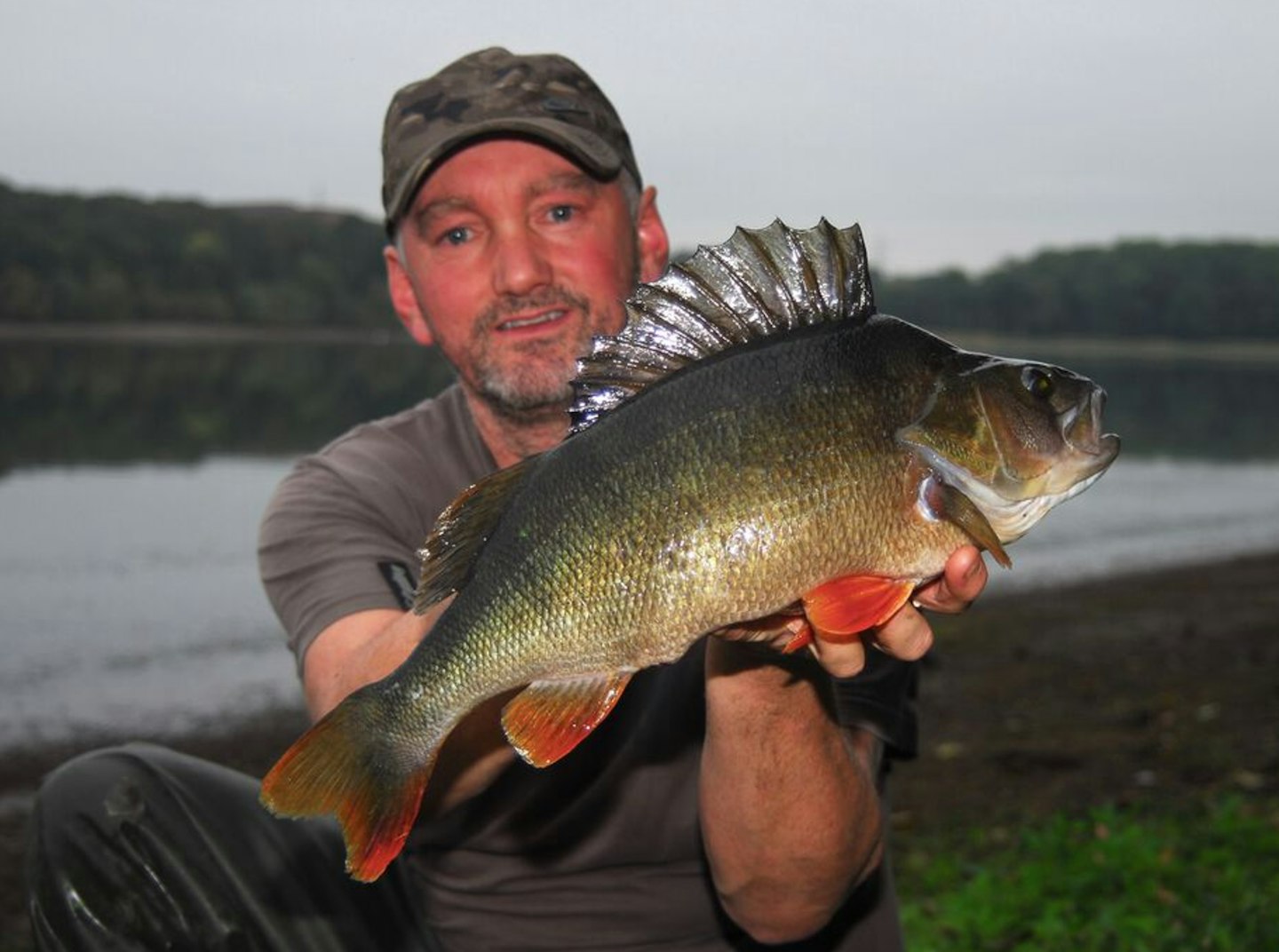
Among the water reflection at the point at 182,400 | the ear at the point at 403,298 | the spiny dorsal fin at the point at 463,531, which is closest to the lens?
the spiny dorsal fin at the point at 463,531

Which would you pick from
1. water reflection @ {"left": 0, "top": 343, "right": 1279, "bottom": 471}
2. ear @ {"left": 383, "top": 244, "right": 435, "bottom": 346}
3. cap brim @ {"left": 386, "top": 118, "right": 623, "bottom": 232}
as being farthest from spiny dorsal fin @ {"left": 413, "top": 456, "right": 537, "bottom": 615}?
water reflection @ {"left": 0, "top": 343, "right": 1279, "bottom": 471}

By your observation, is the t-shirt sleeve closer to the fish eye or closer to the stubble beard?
the stubble beard

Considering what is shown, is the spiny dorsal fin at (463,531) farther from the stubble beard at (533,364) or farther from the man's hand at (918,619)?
the stubble beard at (533,364)

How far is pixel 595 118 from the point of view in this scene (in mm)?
3947

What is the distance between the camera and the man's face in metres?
3.63

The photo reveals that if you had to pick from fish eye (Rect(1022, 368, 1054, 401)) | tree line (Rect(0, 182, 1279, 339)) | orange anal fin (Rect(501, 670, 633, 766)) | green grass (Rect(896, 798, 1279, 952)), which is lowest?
tree line (Rect(0, 182, 1279, 339))

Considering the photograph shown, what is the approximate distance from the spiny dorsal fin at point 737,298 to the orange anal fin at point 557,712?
19.1 inches

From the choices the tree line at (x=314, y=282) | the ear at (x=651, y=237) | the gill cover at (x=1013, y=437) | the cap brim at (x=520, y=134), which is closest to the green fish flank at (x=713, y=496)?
the gill cover at (x=1013, y=437)

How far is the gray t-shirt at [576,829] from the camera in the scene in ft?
11.0

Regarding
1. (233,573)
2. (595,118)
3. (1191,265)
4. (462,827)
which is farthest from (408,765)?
(1191,265)

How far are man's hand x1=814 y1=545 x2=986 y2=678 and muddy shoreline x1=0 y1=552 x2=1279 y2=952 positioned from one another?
10.2 feet

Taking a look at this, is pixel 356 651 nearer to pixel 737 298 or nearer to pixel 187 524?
pixel 737 298

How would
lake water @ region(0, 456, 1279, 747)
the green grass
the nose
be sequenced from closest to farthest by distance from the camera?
1. the nose
2. the green grass
3. lake water @ region(0, 456, 1279, 747)

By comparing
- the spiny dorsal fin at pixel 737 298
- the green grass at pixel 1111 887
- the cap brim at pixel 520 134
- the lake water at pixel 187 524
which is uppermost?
the cap brim at pixel 520 134
